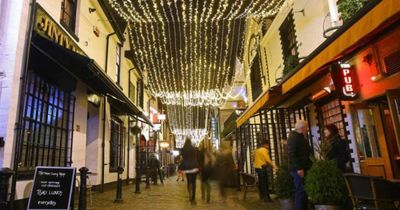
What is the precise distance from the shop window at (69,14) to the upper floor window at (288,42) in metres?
7.03

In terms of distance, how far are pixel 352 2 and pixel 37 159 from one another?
7.99 metres

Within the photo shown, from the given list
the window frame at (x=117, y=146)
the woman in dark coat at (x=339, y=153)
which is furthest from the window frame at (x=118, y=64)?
the woman in dark coat at (x=339, y=153)

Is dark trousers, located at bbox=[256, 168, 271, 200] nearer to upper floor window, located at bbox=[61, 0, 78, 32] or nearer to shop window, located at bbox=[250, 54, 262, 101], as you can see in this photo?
upper floor window, located at bbox=[61, 0, 78, 32]

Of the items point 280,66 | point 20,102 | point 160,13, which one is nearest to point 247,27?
point 280,66

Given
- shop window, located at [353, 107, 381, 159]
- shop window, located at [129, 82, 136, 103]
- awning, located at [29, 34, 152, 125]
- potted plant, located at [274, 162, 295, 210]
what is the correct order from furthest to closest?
shop window, located at [129, 82, 136, 103] → shop window, located at [353, 107, 381, 159] → awning, located at [29, 34, 152, 125] → potted plant, located at [274, 162, 295, 210]

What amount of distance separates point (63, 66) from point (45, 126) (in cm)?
157

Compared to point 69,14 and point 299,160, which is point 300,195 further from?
point 69,14

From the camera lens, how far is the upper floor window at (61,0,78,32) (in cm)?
870

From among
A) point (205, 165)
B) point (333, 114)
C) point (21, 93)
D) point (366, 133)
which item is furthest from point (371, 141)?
point (21, 93)

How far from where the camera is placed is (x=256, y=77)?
16562 mm

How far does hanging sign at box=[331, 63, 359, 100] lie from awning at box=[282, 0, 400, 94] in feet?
3.67

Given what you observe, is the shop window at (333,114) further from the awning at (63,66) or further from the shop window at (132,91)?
the shop window at (132,91)

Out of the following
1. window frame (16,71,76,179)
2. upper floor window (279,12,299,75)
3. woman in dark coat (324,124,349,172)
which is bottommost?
woman in dark coat (324,124,349,172)

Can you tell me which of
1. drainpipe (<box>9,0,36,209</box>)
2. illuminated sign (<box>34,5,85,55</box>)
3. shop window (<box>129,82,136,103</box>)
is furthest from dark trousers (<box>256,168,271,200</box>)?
shop window (<box>129,82,136,103</box>)
